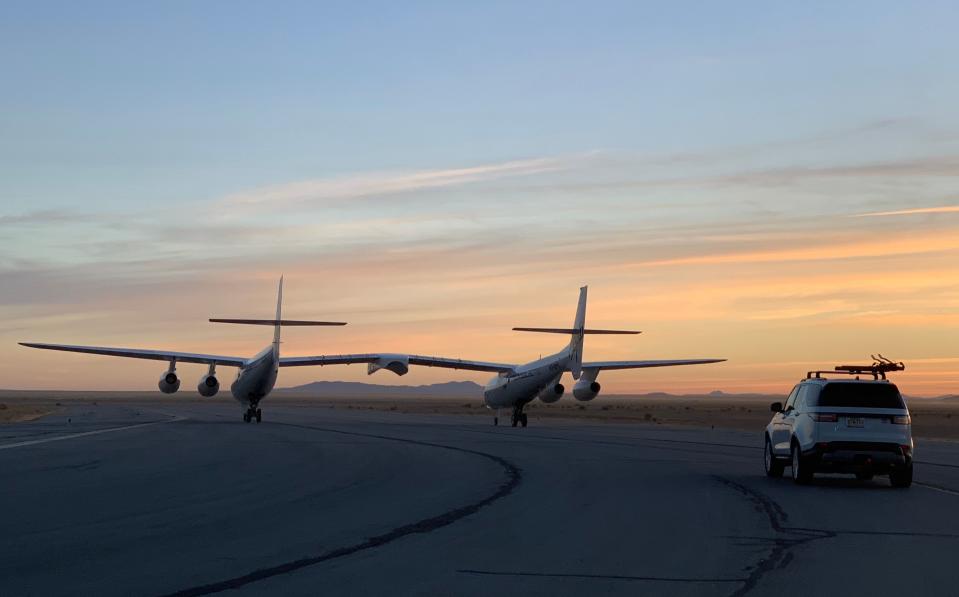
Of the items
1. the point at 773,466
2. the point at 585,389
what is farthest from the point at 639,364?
the point at 773,466

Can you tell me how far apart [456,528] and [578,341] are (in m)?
42.0

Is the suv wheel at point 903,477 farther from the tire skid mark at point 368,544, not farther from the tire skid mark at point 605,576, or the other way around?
the tire skid mark at point 605,576

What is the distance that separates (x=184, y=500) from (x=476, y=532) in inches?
201

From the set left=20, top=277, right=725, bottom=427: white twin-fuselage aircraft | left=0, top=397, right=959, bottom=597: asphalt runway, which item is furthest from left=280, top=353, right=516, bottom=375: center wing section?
left=0, top=397, right=959, bottom=597: asphalt runway

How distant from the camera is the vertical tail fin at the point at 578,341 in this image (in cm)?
5528

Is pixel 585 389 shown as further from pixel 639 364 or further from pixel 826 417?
pixel 826 417

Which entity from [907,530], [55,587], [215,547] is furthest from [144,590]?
[907,530]

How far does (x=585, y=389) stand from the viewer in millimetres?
58719

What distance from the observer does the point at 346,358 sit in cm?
5800

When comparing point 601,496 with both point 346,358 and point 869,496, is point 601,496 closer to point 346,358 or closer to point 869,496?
point 869,496

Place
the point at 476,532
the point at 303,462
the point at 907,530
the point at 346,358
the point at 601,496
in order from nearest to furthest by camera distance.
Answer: the point at 476,532, the point at 907,530, the point at 601,496, the point at 303,462, the point at 346,358

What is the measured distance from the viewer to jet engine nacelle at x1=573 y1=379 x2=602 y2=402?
58406 millimetres

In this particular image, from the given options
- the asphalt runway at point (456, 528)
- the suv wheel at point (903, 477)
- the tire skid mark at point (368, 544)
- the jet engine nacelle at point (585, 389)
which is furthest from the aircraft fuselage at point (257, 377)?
the suv wheel at point (903, 477)

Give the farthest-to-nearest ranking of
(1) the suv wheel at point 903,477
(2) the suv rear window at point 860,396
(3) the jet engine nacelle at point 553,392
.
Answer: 1. (3) the jet engine nacelle at point 553,392
2. (2) the suv rear window at point 860,396
3. (1) the suv wheel at point 903,477
